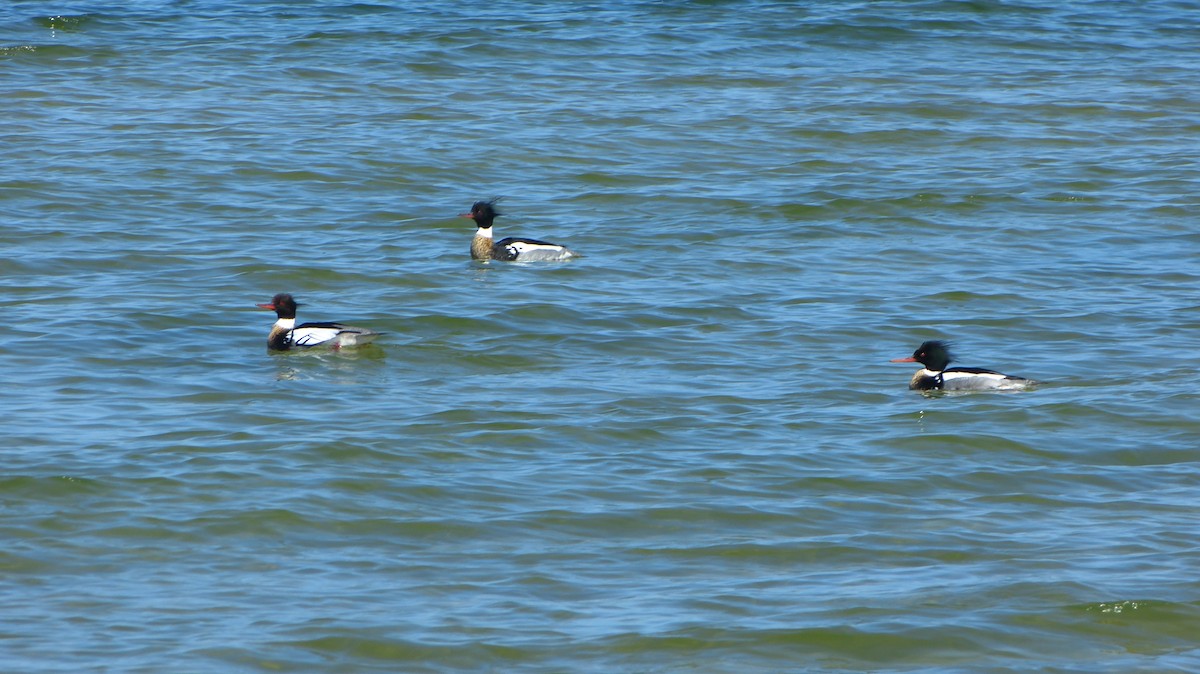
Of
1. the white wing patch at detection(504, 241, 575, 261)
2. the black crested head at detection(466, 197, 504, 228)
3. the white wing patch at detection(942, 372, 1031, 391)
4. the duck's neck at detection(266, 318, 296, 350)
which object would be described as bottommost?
the white wing patch at detection(942, 372, 1031, 391)

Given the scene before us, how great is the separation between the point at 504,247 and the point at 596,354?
3570 mm

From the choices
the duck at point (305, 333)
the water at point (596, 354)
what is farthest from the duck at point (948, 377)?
the duck at point (305, 333)

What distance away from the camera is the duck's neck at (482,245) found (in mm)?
15116

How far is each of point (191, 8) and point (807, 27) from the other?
9.53 metres

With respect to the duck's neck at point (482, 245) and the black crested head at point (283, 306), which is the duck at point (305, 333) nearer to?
the black crested head at point (283, 306)

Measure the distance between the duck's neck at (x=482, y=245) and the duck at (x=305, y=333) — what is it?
10.7ft

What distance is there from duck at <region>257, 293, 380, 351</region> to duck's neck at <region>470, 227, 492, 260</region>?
3.27 meters

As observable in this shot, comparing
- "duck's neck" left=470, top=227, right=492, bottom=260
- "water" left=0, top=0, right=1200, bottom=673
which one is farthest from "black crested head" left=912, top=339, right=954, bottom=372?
"duck's neck" left=470, top=227, right=492, bottom=260

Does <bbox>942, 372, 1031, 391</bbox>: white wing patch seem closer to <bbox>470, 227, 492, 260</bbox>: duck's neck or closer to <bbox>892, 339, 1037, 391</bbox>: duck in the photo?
<bbox>892, 339, 1037, 391</bbox>: duck

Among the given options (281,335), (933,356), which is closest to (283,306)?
(281,335)

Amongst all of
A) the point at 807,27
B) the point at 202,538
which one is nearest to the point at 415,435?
the point at 202,538

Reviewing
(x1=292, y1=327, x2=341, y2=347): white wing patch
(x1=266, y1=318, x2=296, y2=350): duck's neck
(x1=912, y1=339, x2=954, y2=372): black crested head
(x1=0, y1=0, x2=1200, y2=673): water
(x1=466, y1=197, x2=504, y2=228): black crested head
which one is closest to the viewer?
(x1=0, y1=0, x2=1200, y2=673): water

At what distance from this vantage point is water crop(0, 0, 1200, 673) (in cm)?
696

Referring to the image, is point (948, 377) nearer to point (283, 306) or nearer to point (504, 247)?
point (283, 306)
